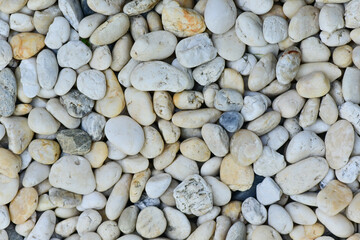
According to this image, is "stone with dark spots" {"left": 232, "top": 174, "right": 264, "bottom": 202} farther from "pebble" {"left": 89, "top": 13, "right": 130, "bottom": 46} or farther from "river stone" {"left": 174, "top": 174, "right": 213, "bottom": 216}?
"pebble" {"left": 89, "top": 13, "right": 130, "bottom": 46}

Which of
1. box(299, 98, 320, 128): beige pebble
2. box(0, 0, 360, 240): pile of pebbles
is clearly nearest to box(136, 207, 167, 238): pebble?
box(0, 0, 360, 240): pile of pebbles

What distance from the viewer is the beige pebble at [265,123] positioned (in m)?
0.92

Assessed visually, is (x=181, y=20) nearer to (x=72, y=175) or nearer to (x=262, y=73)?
(x=262, y=73)

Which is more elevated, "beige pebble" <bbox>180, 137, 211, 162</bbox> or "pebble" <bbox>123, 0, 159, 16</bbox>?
"pebble" <bbox>123, 0, 159, 16</bbox>

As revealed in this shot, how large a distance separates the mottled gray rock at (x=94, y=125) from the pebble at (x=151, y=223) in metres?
0.17

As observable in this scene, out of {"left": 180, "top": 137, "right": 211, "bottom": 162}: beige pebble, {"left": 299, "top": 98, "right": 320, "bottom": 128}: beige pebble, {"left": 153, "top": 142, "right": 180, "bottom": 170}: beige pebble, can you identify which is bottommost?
{"left": 153, "top": 142, "right": 180, "bottom": 170}: beige pebble

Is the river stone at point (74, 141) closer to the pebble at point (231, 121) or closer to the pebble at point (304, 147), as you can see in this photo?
the pebble at point (231, 121)

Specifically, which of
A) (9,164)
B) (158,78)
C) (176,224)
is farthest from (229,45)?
(9,164)

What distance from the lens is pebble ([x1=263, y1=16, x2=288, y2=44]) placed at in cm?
93

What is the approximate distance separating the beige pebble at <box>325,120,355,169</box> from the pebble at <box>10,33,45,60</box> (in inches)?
23.1

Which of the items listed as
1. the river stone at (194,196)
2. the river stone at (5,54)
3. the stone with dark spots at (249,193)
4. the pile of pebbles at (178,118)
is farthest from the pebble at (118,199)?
the river stone at (5,54)

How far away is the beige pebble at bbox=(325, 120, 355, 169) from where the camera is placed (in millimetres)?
899

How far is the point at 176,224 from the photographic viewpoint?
944mm

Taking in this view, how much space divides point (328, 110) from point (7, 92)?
0.61 metres
